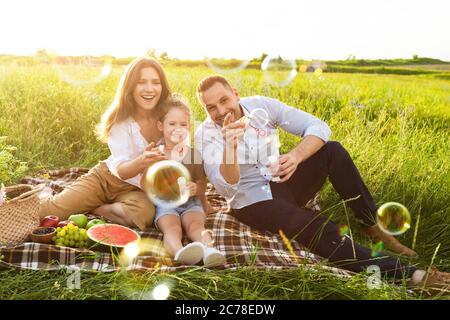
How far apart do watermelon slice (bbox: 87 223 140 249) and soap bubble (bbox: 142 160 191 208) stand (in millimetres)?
278

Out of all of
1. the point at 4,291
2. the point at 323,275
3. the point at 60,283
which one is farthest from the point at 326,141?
the point at 4,291

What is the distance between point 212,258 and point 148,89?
4.56ft

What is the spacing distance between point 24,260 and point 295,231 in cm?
157

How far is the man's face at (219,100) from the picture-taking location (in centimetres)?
320

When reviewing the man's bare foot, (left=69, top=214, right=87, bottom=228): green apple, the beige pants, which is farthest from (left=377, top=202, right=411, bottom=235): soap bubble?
(left=69, top=214, right=87, bottom=228): green apple

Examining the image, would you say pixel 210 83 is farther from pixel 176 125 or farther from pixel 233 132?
pixel 233 132

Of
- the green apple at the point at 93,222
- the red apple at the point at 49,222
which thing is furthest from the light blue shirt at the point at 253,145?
the red apple at the point at 49,222

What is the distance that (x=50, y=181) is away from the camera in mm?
4191

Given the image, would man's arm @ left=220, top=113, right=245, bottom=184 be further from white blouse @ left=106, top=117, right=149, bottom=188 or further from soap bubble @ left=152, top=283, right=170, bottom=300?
soap bubble @ left=152, top=283, right=170, bottom=300

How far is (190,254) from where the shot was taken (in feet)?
8.95

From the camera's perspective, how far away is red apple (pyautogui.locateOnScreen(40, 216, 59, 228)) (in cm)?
324

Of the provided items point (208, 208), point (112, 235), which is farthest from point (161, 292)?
point (208, 208)

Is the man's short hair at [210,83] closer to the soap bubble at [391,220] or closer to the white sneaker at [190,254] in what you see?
the white sneaker at [190,254]
